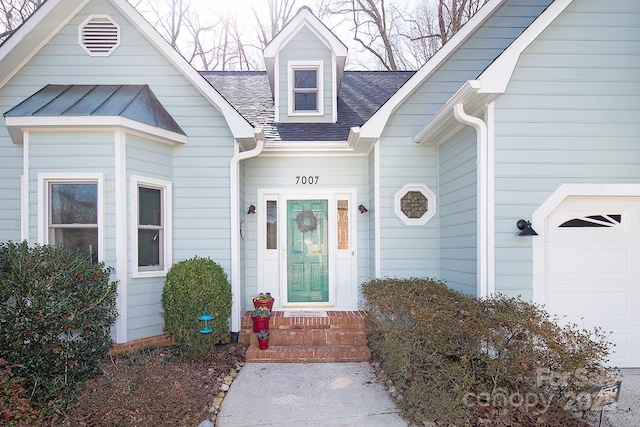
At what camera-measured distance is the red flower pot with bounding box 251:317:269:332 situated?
18.5 feet

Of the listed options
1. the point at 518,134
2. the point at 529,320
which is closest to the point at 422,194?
the point at 518,134

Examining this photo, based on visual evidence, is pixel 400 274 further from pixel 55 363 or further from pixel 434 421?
pixel 55 363

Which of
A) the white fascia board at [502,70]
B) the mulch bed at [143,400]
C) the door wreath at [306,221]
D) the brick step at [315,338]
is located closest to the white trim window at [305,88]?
the door wreath at [306,221]

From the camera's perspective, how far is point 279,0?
48.4 ft

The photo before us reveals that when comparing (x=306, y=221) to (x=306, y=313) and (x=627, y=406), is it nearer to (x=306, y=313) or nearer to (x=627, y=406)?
(x=306, y=313)

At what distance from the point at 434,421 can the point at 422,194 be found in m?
3.54

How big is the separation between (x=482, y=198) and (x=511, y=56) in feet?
5.24

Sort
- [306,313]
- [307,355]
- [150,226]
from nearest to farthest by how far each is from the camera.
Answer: [307,355] < [150,226] < [306,313]

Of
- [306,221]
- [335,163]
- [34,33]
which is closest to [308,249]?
[306,221]

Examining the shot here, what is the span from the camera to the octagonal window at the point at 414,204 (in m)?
6.29

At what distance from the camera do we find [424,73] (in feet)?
20.1

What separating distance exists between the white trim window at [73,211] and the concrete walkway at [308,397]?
8.91 feet

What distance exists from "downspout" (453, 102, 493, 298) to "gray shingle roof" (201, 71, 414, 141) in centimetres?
258

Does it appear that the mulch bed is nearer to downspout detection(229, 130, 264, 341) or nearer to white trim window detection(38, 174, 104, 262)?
downspout detection(229, 130, 264, 341)
